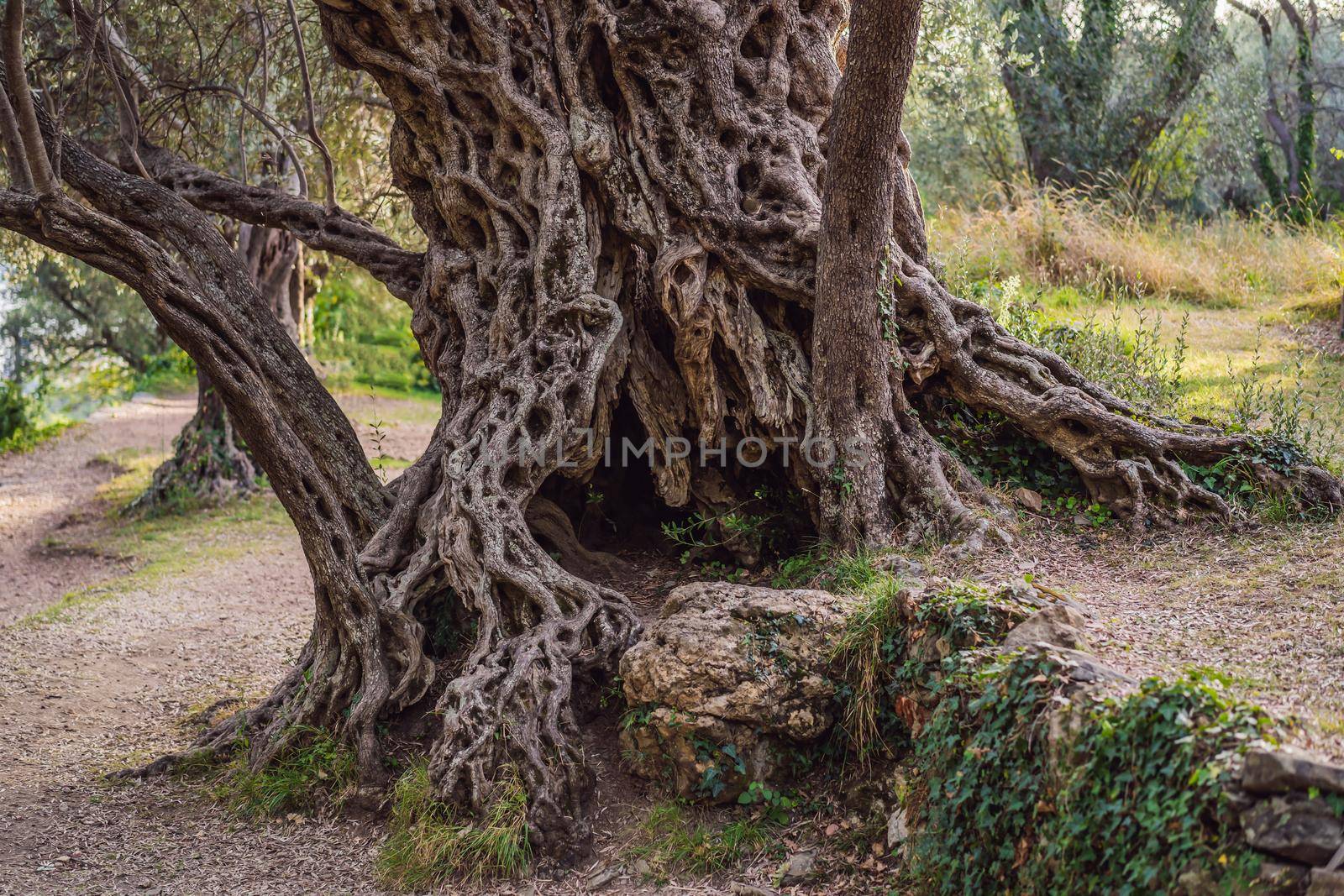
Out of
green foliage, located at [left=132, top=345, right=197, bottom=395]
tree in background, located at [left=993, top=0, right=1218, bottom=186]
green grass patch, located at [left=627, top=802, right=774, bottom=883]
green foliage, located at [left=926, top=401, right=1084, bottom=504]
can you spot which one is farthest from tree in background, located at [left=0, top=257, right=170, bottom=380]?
green grass patch, located at [left=627, top=802, right=774, bottom=883]

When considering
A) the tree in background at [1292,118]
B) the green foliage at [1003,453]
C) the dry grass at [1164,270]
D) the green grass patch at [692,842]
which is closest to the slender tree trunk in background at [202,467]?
the dry grass at [1164,270]

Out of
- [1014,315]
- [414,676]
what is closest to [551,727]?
[414,676]

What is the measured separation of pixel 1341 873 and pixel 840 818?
7.73 ft

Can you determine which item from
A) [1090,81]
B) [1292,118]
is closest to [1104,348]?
[1090,81]

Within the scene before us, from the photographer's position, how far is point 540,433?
261 inches

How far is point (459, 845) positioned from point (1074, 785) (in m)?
2.86

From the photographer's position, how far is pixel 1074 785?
3777 mm

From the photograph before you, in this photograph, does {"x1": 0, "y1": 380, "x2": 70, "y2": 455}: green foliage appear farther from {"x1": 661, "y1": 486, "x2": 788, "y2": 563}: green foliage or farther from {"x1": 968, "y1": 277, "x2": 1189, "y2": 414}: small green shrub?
{"x1": 968, "y1": 277, "x2": 1189, "y2": 414}: small green shrub

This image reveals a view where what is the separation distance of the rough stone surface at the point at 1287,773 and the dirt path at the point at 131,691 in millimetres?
3871

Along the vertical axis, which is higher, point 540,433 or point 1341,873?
point 540,433

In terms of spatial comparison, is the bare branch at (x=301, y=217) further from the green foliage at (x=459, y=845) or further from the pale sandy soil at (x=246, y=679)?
the green foliage at (x=459, y=845)

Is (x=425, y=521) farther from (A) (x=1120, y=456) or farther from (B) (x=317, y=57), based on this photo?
(B) (x=317, y=57)

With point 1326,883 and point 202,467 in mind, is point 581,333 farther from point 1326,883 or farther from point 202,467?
point 202,467

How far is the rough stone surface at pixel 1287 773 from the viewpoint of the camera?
3.19 metres
